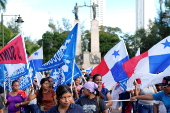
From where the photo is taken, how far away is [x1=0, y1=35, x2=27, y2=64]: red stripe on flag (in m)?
7.57

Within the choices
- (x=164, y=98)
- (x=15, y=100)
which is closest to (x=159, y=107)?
(x=164, y=98)

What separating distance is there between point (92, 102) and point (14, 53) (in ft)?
12.8

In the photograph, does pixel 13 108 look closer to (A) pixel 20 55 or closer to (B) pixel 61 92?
(A) pixel 20 55

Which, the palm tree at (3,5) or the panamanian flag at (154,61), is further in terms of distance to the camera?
the palm tree at (3,5)

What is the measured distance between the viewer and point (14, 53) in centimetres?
766

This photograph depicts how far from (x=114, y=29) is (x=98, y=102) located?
2616 inches

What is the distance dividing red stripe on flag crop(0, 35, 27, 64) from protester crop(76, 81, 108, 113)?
138 inches

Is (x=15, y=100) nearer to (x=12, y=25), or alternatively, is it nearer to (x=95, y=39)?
(x=95, y=39)

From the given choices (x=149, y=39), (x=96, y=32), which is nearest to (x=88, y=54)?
(x=96, y=32)

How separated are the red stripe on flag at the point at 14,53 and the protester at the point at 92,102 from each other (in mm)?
3504

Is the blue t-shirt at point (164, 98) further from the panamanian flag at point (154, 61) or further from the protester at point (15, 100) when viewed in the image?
the protester at point (15, 100)

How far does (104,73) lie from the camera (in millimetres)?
8430

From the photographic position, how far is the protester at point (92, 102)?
4.31 metres

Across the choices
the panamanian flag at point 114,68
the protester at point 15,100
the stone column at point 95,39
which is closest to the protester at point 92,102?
the protester at point 15,100
